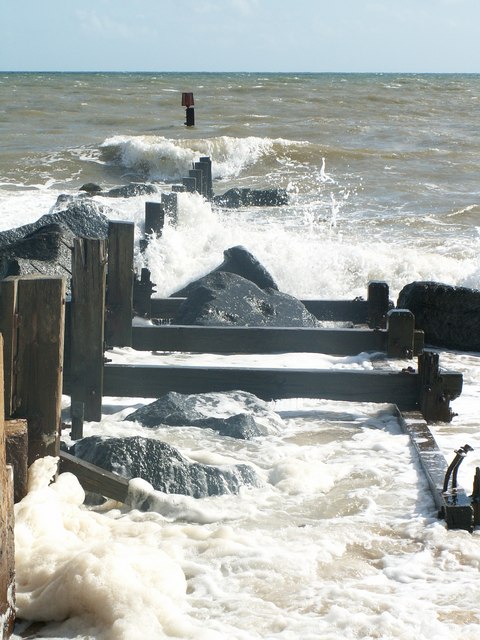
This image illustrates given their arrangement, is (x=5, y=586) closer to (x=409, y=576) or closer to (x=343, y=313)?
(x=409, y=576)

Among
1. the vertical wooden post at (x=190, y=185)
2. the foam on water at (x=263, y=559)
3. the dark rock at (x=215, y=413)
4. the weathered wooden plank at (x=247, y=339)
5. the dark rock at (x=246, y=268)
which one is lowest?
Answer: the foam on water at (x=263, y=559)

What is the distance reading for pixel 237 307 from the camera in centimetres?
892

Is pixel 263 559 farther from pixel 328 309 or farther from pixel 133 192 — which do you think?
pixel 133 192

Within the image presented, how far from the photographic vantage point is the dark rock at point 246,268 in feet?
33.1

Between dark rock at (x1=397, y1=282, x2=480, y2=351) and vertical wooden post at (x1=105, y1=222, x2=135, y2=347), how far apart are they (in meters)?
3.12

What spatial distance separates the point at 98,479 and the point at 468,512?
1900 millimetres

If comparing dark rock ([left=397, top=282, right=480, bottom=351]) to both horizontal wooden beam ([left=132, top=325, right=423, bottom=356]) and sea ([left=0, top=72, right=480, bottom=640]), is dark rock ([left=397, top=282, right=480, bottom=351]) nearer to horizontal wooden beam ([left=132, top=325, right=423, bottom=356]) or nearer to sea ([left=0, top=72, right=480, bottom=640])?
sea ([left=0, top=72, right=480, bottom=640])

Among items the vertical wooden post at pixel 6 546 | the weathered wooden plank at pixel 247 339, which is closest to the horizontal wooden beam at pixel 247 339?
the weathered wooden plank at pixel 247 339

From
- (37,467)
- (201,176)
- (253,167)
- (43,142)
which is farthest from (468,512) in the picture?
(43,142)

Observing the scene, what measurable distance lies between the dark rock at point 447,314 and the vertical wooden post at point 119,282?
3117 millimetres

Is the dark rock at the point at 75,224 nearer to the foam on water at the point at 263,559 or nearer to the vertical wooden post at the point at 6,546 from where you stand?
the foam on water at the point at 263,559

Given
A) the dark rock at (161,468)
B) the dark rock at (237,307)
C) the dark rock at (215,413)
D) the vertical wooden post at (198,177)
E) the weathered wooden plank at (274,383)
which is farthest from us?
the vertical wooden post at (198,177)

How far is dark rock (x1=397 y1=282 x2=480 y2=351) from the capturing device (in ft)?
30.3

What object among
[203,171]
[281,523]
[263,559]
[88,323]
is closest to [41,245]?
[88,323]
